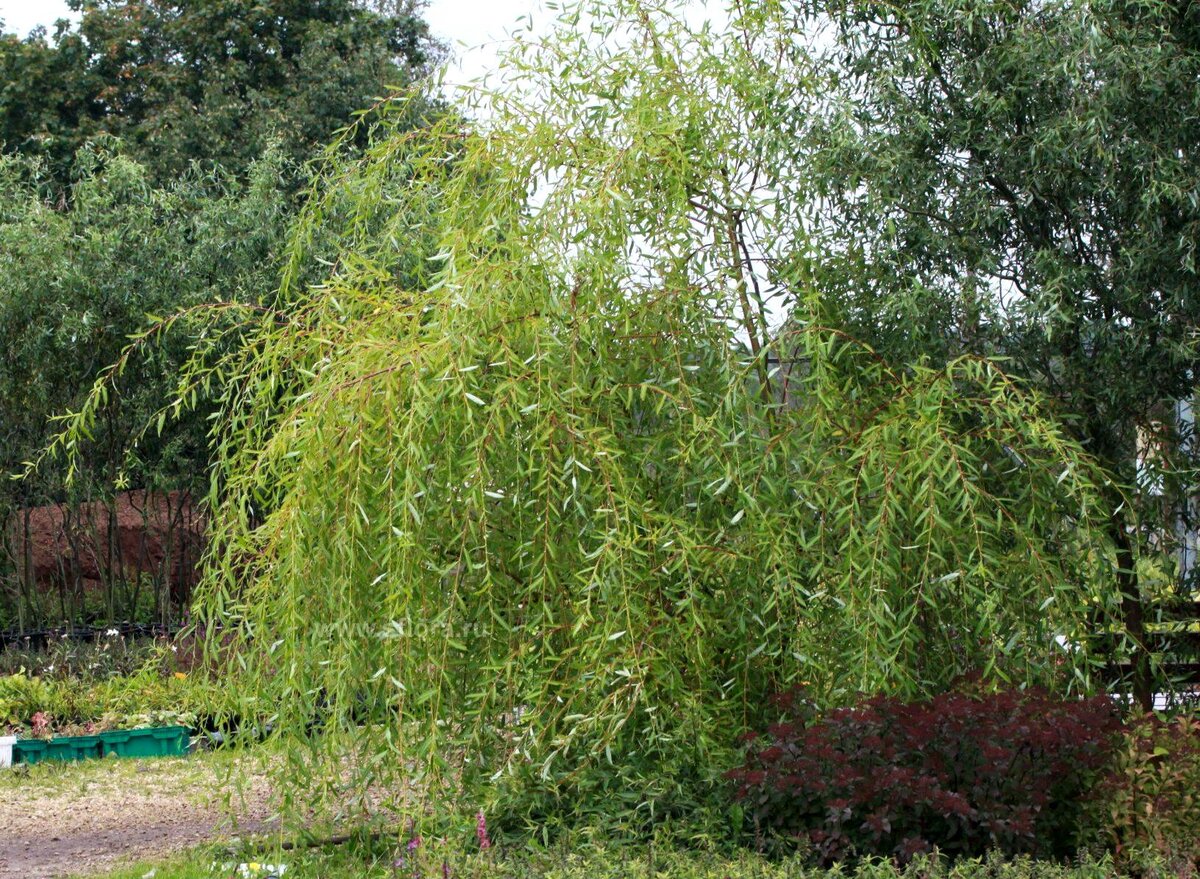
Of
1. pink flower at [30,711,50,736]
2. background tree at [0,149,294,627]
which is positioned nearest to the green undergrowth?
pink flower at [30,711,50,736]

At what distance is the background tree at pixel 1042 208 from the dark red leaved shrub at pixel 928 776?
1140 millimetres

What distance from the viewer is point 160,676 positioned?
8961 millimetres

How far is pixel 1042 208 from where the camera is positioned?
5039 mm

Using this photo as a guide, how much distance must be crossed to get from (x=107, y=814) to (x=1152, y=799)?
478 cm

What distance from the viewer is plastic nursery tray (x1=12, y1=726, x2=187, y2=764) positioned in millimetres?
7668

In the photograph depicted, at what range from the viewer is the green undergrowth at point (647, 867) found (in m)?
3.52

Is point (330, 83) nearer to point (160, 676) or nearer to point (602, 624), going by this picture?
point (160, 676)

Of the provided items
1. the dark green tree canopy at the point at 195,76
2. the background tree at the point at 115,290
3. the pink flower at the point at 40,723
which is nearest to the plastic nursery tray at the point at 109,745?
the pink flower at the point at 40,723

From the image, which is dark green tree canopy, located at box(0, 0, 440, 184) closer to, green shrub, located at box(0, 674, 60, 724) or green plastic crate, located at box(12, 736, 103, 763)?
green shrub, located at box(0, 674, 60, 724)

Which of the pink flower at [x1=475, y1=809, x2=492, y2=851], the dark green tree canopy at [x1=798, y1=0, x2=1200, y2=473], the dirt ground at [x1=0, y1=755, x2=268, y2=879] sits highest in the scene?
the dark green tree canopy at [x1=798, y1=0, x2=1200, y2=473]

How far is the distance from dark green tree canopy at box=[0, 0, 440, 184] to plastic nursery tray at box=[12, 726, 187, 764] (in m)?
9.10

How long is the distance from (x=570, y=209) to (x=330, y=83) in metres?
12.3

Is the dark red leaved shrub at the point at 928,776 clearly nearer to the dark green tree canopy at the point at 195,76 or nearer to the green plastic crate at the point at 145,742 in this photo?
the green plastic crate at the point at 145,742

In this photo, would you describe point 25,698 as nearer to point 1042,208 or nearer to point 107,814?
point 107,814
